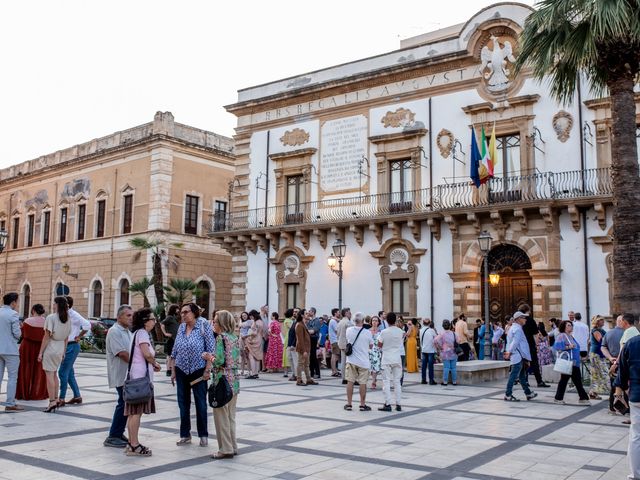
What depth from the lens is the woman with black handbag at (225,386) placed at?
766 centimetres

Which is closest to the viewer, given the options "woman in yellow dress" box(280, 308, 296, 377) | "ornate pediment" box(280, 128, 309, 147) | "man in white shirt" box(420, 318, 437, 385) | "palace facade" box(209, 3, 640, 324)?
"man in white shirt" box(420, 318, 437, 385)

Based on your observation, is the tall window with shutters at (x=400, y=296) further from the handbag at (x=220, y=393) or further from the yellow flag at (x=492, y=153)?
the handbag at (x=220, y=393)

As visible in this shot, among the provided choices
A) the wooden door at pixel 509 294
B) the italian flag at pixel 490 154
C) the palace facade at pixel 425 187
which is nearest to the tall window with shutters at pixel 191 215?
the palace facade at pixel 425 187

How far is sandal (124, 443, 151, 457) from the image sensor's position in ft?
25.2

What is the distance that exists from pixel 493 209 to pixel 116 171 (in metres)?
22.6

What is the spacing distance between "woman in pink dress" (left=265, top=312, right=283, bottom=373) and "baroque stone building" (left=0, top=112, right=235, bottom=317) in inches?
596

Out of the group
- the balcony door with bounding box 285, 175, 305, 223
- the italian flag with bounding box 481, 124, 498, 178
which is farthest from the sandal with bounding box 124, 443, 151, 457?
the balcony door with bounding box 285, 175, 305, 223

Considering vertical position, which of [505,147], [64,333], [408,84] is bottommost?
[64,333]

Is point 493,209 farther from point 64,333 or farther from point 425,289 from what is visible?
point 64,333

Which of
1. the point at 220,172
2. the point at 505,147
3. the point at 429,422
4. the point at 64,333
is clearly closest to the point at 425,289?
the point at 505,147

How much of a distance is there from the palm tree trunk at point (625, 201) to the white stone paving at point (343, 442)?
2496 mm

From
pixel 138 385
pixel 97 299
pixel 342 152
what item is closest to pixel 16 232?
pixel 97 299

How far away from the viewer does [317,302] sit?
2539cm

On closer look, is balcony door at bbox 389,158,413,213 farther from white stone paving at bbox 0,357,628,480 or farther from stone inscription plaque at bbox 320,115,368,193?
white stone paving at bbox 0,357,628,480
